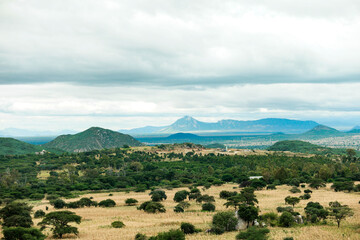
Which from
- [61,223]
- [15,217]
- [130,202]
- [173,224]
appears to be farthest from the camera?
[130,202]

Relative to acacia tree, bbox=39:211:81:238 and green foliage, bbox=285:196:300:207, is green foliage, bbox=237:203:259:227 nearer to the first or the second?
green foliage, bbox=285:196:300:207

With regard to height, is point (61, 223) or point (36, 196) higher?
point (61, 223)

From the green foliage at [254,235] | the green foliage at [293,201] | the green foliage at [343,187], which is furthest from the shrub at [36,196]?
the green foliage at [343,187]

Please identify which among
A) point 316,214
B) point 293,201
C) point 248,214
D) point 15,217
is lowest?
point 293,201

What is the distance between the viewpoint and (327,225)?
171 feet

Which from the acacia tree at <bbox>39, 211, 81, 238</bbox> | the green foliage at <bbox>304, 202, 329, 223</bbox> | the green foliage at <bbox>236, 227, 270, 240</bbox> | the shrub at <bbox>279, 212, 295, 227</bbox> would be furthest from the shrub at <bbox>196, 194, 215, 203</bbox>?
the green foliage at <bbox>236, 227, 270, 240</bbox>

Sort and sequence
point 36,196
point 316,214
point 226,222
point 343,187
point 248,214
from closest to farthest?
1. point 226,222
2. point 248,214
3. point 316,214
4. point 343,187
5. point 36,196

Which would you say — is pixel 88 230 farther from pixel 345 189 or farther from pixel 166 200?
pixel 345 189

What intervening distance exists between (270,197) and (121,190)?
65.4m

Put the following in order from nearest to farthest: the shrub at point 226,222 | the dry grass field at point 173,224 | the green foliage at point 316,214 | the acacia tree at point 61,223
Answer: the dry grass field at point 173,224 → the acacia tree at point 61,223 → the shrub at point 226,222 → the green foliage at point 316,214

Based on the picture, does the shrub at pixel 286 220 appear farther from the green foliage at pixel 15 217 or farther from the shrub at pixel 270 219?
the green foliage at pixel 15 217

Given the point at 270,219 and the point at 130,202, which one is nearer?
the point at 270,219

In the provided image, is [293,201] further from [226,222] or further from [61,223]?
[61,223]

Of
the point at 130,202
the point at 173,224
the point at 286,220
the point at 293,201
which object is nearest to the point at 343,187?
the point at 293,201
